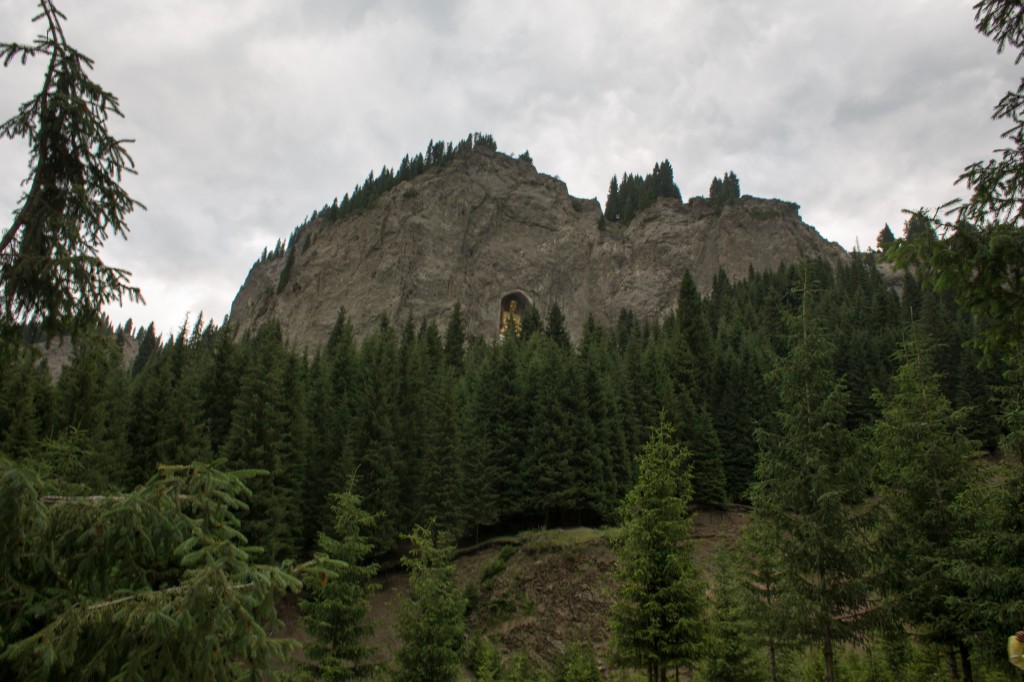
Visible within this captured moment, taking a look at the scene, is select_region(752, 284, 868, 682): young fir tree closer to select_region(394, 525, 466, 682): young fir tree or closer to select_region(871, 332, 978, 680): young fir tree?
select_region(871, 332, 978, 680): young fir tree

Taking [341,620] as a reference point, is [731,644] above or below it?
below

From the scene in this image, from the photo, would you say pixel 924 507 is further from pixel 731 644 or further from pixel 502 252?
pixel 502 252

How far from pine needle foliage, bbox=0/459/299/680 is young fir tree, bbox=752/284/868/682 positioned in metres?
14.4

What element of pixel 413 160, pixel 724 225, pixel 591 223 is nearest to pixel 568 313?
pixel 591 223

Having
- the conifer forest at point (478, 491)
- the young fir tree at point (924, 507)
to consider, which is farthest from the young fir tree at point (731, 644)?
the young fir tree at point (924, 507)

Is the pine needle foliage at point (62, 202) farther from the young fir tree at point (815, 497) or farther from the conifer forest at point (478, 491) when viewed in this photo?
the young fir tree at point (815, 497)

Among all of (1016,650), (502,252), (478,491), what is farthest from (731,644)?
(502,252)

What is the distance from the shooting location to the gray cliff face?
4781 inches

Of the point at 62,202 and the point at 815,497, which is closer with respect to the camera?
the point at 62,202

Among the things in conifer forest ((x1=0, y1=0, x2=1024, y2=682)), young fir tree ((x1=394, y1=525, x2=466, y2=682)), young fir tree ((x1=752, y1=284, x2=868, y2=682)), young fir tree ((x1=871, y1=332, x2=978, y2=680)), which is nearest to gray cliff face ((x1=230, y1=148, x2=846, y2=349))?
conifer forest ((x1=0, y1=0, x2=1024, y2=682))

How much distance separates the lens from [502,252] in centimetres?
12925

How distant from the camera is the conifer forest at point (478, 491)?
5203 mm

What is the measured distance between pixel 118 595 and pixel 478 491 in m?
32.8

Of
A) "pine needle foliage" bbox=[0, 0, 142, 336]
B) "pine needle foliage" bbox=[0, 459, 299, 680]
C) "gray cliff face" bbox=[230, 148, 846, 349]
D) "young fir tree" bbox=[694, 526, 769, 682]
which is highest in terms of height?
"gray cliff face" bbox=[230, 148, 846, 349]
